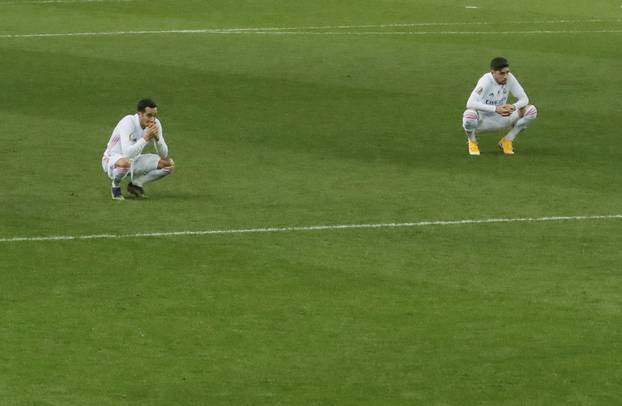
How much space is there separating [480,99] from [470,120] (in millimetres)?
360

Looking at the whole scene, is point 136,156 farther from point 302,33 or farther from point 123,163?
point 302,33

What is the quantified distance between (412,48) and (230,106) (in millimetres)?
6250

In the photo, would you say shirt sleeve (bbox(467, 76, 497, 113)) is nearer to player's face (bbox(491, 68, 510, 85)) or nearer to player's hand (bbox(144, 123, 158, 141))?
player's face (bbox(491, 68, 510, 85))

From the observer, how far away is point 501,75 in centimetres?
2056

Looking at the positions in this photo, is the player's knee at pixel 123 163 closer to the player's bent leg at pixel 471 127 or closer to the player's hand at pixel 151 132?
the player's hand at pixel 151 132

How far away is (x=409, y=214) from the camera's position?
55.1ft

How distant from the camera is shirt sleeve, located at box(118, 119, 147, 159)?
17188 mm

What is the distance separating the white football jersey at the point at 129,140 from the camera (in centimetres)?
1727

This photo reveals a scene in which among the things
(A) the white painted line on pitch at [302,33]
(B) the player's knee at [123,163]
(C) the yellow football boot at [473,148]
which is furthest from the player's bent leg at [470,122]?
(A) the white painted line on pitch at [302,33]

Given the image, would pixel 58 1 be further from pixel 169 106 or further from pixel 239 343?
pixel 239 343

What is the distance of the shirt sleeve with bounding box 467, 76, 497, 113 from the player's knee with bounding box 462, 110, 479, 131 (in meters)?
0.08

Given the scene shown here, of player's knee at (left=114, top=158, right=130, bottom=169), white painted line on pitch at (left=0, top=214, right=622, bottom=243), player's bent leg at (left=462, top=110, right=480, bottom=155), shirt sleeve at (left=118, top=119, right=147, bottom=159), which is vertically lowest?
white painted line on pitch at (left=0, top=214, right=622, bottom=243)

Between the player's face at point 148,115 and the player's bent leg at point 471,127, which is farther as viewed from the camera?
the player's bent leg at point 471,127

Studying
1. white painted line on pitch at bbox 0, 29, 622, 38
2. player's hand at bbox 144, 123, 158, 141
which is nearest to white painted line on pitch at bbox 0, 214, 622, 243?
player's hand at bbox 144, 123, 158, 141
